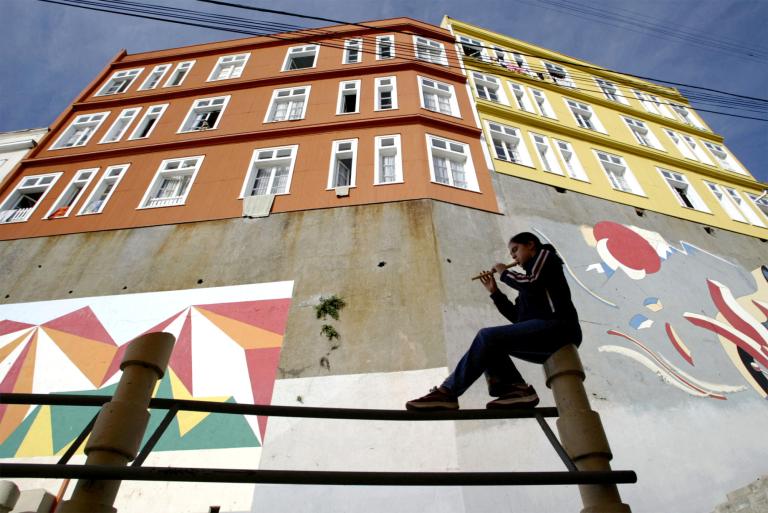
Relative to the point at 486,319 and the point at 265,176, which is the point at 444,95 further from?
the point at 486,319

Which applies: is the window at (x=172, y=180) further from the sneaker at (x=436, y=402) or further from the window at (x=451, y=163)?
the sneaker at (x=436, y=402)

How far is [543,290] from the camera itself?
353cm

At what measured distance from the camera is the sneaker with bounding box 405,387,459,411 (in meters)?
3.07

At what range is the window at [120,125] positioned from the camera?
1866cm

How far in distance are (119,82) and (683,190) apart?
28376 mm

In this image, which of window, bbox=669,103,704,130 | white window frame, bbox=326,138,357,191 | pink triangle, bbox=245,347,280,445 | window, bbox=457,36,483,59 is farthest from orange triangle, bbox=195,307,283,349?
window, bbox=669,103,704,130

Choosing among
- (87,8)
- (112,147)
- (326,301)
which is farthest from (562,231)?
(112,147)

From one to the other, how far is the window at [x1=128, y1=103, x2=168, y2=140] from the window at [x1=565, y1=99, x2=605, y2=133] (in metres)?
19.6

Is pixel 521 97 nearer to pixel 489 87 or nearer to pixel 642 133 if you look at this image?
pixel 489 87

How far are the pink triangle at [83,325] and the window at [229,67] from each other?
13651 millimetres

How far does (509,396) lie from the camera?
3.25 m

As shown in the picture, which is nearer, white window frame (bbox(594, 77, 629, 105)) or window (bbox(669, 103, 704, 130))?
white window frame (bbox(594, 77, 629, 105))

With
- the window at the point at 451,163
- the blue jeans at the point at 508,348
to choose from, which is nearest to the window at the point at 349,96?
the window at the point at 451,163

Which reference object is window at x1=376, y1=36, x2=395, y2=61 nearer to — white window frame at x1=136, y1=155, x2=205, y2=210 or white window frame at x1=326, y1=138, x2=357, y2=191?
white window frame at x1=326, y1=138, x2=357, y2=191
